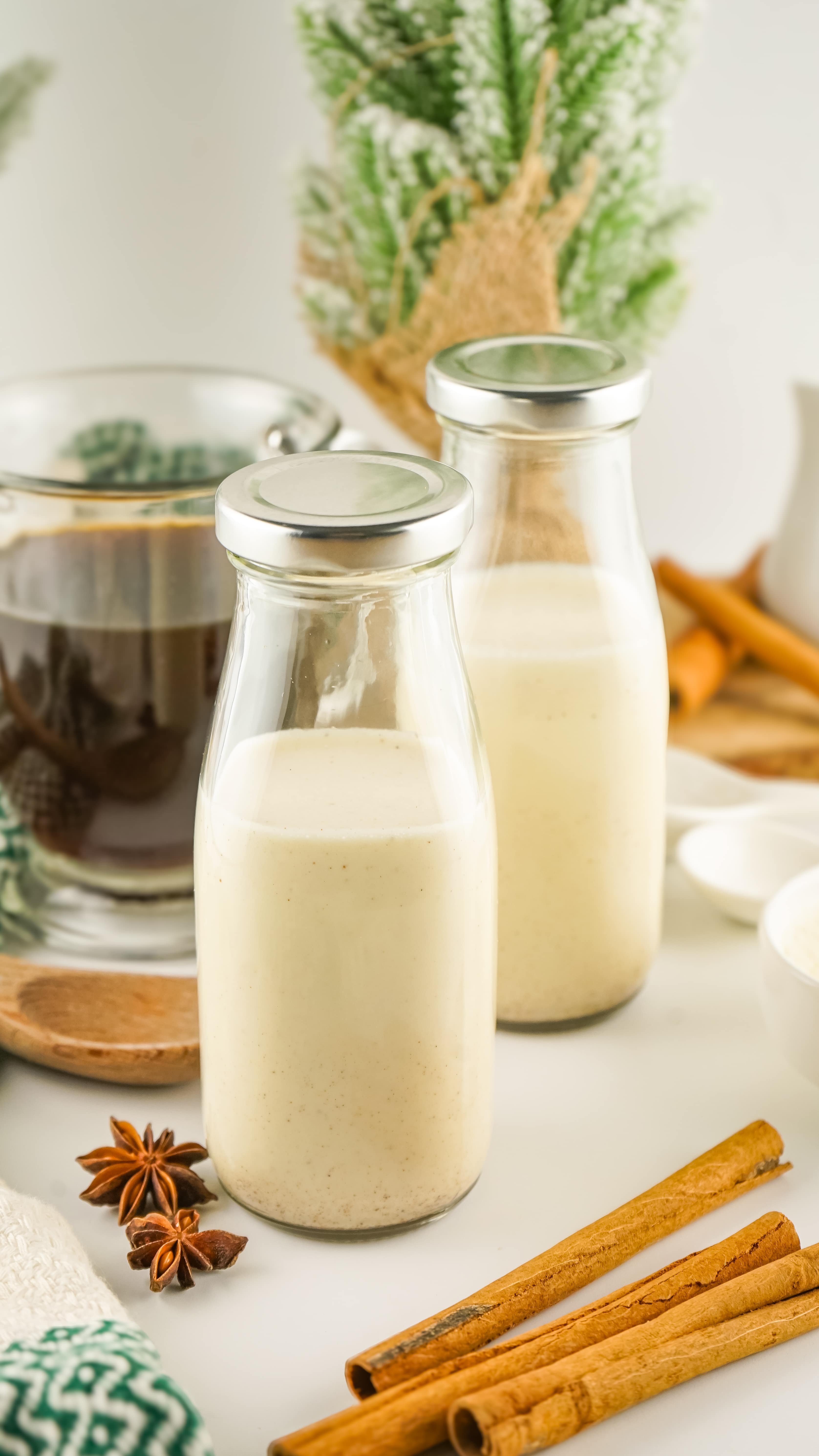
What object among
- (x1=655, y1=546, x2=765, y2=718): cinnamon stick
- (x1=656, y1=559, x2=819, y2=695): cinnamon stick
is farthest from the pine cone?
(x1=656, y1=559, x2=819, y2=695): cinnamon stick

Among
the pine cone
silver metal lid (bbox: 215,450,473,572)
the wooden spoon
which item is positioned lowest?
the wooden spoon

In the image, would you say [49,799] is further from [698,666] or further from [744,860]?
[698,666]

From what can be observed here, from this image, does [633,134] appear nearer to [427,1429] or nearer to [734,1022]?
[734,1022]

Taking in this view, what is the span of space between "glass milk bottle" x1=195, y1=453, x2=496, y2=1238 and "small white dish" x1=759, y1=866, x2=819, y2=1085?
17cm

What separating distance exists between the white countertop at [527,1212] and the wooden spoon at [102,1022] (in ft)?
0.08

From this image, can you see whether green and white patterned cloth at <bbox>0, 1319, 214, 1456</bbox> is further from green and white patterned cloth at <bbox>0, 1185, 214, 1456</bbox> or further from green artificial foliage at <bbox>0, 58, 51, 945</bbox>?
green artificial foliage at <bbox>0, 58, 51, 945</bbox>

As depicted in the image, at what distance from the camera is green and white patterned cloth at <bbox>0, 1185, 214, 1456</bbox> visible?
0.50 metres

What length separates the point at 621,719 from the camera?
0.78m

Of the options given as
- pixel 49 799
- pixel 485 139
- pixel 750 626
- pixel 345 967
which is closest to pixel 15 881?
pixel 49 799

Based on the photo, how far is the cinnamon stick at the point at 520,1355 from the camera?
54 centimetres

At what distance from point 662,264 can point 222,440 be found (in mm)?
381

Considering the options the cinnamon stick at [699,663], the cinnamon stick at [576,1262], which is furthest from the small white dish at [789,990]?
the cinnamon stick at [699,663]

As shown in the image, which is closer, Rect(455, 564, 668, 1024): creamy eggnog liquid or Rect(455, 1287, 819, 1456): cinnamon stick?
Rect(455, 1287, 819, 1456): cinnamon stick

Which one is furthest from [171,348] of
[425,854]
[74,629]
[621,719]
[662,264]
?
[425,854]
